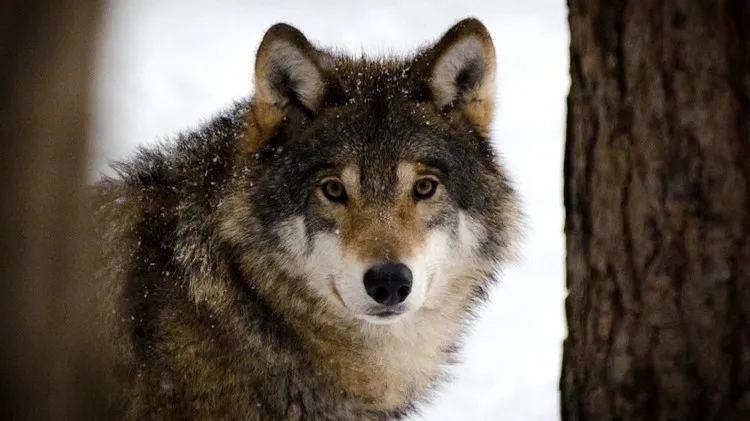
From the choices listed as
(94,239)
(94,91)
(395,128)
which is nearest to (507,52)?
(395,128)

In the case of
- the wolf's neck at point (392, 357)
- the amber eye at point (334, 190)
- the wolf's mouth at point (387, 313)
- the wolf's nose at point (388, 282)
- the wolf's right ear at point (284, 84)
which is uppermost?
the wolf's right ear at point (284, 84)

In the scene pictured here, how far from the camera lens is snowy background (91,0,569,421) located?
669 centimetres

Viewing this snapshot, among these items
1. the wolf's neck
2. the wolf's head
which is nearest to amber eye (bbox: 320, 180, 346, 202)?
the wolf's head

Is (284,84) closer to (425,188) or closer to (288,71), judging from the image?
(288,71)

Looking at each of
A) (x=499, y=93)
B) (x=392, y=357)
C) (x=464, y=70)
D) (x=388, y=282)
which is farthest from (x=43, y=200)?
(x=499, y=93)

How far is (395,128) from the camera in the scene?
4449 mm

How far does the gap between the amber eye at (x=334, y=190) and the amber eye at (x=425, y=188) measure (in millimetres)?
334

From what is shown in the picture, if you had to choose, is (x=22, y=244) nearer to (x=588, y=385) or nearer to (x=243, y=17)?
(x=588, y=385)

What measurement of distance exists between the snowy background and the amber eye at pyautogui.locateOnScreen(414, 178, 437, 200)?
1.40 metres

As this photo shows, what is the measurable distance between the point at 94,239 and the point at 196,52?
5.82 m

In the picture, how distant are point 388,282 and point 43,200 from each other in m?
1.50

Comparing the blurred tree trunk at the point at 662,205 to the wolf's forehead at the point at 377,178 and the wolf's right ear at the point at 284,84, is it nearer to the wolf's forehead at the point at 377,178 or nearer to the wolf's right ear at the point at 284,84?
the wolf's forehead at the point at 377,178

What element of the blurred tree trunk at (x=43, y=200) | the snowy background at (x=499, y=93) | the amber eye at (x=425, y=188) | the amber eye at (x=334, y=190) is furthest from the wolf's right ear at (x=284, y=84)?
the blurred tree trunk at (x=43, y=200)

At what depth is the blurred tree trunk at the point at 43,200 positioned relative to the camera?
2.94 metres
